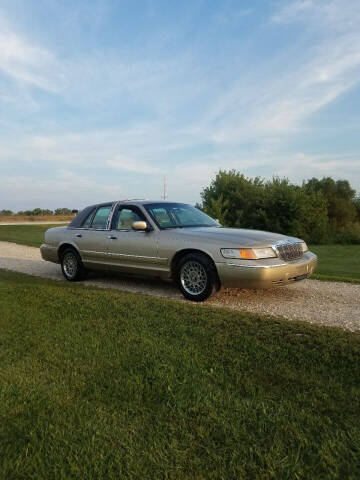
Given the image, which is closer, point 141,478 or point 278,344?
point 141,478

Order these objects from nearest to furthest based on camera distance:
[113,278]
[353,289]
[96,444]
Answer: [96,444] < [353,289] < [113,278]

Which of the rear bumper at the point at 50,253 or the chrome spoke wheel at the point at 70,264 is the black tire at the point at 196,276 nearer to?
the chrome spoke wheel at the point at 70,264

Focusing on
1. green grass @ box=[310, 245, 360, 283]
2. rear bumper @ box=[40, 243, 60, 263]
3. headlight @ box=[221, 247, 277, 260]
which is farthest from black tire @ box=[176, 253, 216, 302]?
green grass @ box=[310, 245, 360, 283]

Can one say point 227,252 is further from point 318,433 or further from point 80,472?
point 80,472

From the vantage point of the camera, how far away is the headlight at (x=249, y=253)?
5.41 meters

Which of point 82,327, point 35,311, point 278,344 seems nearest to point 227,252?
point 278,344

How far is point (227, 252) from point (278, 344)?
188 centimetres

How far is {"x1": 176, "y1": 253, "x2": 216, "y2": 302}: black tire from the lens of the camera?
5.69m

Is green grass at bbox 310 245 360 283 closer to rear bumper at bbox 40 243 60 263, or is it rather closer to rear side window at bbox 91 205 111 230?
rear side window at bbox 91 205 111 230

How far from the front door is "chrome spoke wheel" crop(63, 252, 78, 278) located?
1.12 m

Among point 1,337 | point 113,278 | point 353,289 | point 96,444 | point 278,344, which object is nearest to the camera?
point 96,444

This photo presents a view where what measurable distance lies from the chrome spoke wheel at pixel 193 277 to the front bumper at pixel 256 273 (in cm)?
35

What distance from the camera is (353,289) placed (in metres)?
7.17

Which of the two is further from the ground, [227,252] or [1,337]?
[227,252]
